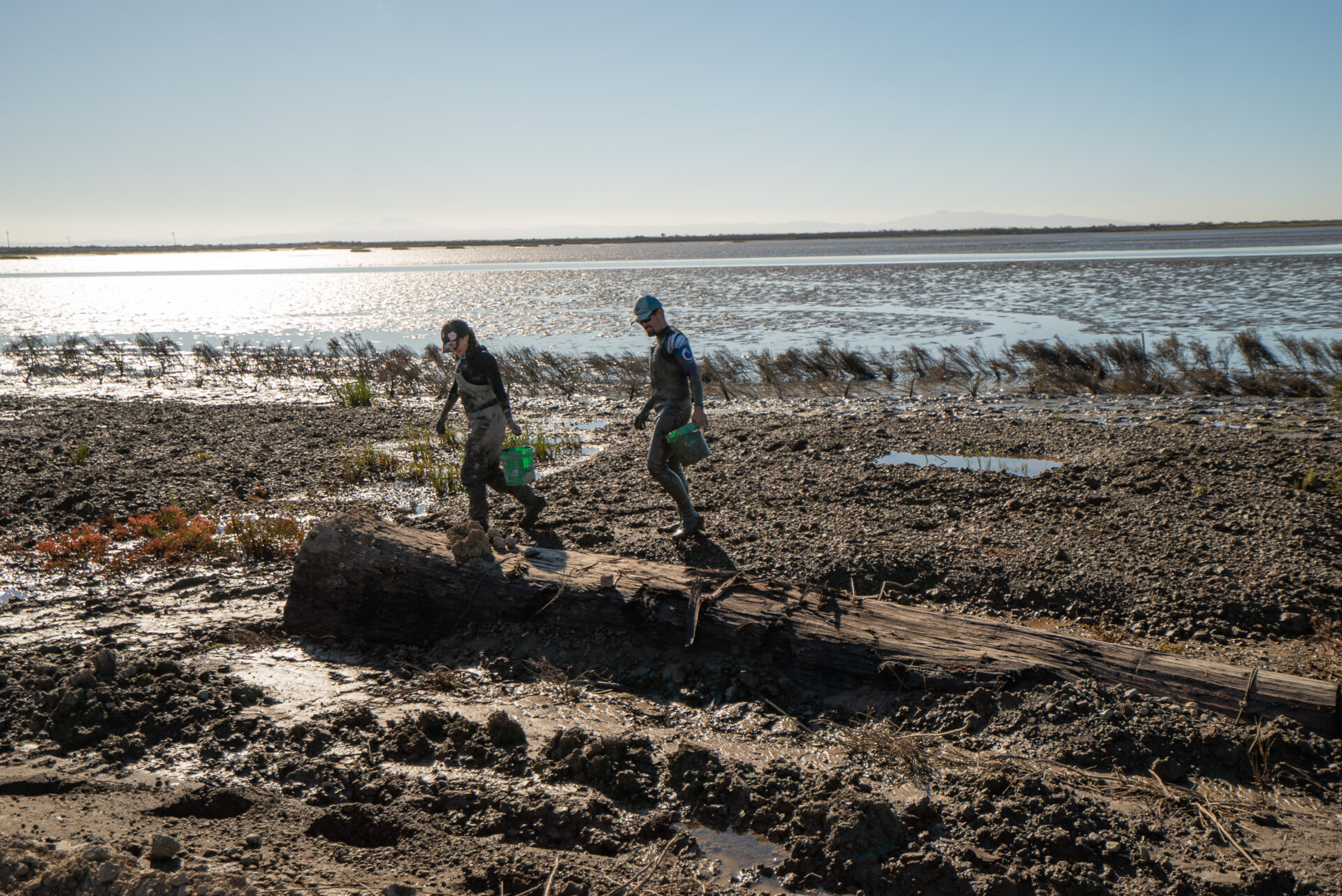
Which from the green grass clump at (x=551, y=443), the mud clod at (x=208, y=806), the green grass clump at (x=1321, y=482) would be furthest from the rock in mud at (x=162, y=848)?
the green grass clump at (x=1321, y=482)

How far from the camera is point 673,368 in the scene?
7.66 meters

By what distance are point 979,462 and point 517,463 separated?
650 cm

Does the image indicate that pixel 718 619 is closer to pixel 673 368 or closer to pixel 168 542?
pixel 673 368

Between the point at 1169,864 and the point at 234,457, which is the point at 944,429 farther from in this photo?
the point at 234,457

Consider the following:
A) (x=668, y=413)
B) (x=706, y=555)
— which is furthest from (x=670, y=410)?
(x=706, y=555)

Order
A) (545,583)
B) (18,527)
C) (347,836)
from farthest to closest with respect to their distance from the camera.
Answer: (18,527)
(545,583)
(347,836)

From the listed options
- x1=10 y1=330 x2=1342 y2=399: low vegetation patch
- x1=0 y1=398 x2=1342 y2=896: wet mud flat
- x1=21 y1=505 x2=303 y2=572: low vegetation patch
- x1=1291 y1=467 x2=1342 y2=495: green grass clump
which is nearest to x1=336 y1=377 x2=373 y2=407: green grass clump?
x1=10 y1=330 x2=1342 y2=399: low vegetation patch

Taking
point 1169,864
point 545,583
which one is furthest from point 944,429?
point 1169,864

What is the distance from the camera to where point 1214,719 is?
13.0ft

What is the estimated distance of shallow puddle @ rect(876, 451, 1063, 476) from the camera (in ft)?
33.7

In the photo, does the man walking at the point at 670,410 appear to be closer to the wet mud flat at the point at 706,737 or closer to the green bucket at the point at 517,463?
the wet mud flat at the point at 706,737

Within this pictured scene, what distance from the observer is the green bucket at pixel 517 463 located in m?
7.61

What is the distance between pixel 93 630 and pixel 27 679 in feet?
3.28

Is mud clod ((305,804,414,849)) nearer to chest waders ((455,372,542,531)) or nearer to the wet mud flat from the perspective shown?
the wet mud flat
